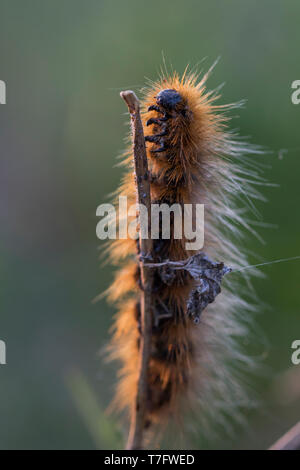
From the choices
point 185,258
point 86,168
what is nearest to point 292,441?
point 185,258

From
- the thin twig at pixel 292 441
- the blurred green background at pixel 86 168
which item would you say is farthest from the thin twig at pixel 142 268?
the blurred green background at pixel 86 168

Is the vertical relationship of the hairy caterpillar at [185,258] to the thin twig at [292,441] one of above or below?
above

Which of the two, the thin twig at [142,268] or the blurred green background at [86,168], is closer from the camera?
the thin twig at [142,268]

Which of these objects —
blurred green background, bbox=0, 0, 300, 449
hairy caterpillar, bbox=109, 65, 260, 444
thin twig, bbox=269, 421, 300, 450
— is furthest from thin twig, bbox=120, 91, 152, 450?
blurred green background, bbox=0, 0, 300, 449

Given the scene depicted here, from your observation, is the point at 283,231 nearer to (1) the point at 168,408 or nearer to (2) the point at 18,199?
(1) the point at 168,408

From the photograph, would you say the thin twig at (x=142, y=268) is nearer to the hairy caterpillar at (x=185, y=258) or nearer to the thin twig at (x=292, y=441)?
the hairy caterpillar at (x=185, y=258)

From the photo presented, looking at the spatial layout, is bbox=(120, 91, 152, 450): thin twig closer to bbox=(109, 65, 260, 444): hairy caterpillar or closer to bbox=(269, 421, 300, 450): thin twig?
bbox=(109, 65, 260, 444): hairy caterpillar
